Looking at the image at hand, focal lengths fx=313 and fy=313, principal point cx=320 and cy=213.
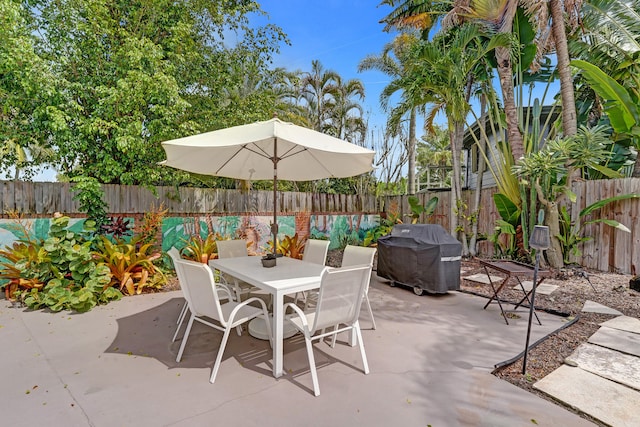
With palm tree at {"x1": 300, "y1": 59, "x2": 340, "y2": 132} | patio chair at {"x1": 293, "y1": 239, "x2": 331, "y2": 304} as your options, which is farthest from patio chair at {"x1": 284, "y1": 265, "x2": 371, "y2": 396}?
palm tree at {"x1": 300, "y1": 59, "x2": 340, "y2": 132}

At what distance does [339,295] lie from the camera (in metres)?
2.53

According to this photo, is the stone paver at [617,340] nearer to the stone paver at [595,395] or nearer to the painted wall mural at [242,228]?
the stone paver at [595,395]

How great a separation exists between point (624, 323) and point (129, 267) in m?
6.65

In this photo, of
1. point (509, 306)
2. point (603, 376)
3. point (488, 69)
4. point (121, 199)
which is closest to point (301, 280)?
point (603, 376)

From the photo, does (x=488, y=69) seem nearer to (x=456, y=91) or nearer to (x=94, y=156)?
(x=456, y=91)

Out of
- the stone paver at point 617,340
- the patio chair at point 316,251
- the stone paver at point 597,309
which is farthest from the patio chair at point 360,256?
the stone paver at point 597,309

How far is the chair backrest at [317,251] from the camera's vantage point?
4.42 meters

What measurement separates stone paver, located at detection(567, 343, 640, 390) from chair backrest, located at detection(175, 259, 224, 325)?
3.11 meters

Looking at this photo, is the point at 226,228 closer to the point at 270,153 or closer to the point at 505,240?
the point at 270,153

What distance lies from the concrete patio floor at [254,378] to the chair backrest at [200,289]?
0.50 meters

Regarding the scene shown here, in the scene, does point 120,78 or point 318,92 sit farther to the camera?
point 318,92

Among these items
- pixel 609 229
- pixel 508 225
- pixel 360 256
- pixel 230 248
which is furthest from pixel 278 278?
pixel 609 229

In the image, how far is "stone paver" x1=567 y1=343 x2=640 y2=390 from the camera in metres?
2.48

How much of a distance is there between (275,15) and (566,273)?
8216mm
